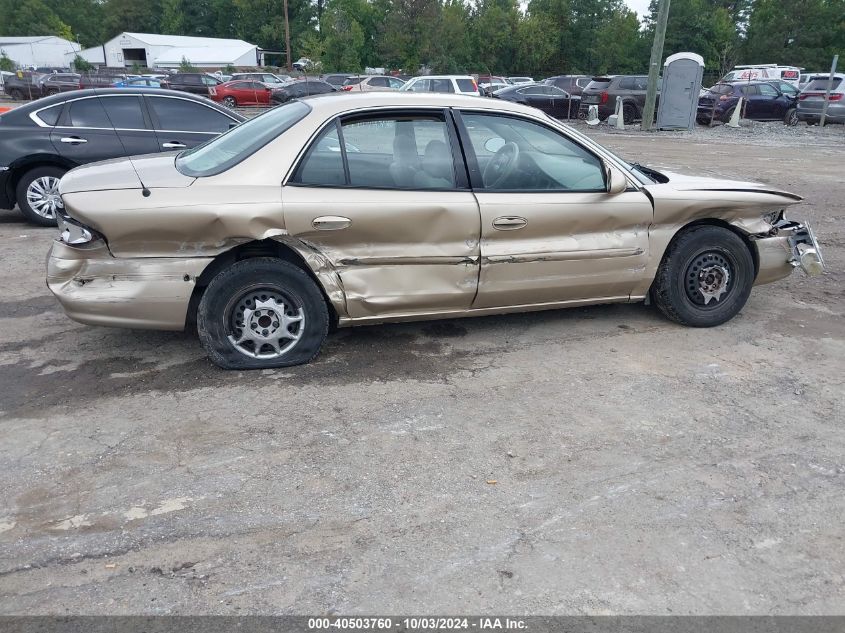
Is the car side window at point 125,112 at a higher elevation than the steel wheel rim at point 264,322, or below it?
higher

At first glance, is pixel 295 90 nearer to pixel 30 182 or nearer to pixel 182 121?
pixel 182 121

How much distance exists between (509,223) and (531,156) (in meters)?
0.56

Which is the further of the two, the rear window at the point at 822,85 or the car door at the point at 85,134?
the rear window at the point at 822,85

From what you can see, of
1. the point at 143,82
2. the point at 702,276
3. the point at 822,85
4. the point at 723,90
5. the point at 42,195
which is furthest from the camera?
the point at 143,82

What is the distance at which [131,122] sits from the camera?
823 centimetres

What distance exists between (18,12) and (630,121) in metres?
83.6

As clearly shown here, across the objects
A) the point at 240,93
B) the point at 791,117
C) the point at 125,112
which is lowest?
the point at 791,117

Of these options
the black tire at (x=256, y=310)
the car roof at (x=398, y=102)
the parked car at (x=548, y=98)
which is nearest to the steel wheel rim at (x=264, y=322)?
the black tire at (x=256, y=310)

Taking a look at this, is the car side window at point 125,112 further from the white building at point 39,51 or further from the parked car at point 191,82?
the white building at point 39,51

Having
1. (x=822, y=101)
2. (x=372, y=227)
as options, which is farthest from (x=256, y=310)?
(x=822, y=101)

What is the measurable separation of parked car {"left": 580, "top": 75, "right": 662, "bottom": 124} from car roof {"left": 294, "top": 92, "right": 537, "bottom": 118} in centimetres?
2188

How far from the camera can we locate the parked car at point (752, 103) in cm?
2470

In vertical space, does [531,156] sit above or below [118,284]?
above

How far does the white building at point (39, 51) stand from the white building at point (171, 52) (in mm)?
1556
